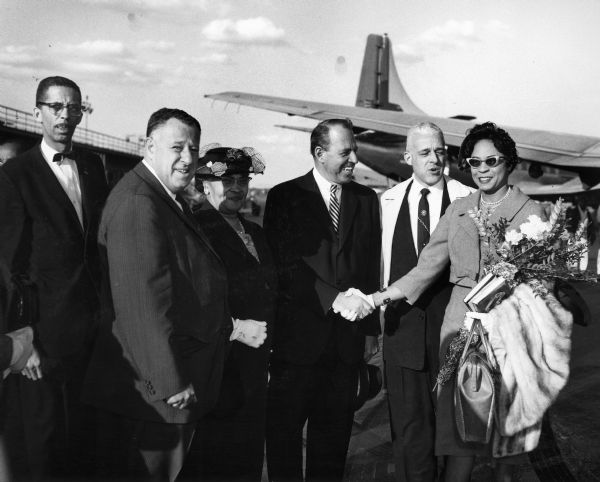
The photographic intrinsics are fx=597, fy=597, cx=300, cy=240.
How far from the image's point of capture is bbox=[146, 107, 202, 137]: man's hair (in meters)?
2.56

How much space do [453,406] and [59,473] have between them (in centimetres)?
189

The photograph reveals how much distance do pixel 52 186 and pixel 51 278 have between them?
0.41m

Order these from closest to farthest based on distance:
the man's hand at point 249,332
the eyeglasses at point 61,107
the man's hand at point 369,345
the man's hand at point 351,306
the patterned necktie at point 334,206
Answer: the eyeglasses at point 61,107
the man's hand at point 249,332
the man's hand at point 351,306
the patterned necktie at point 334,206
the man's hand at point 369,345

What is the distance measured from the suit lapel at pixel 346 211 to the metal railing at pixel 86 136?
3.65 feet

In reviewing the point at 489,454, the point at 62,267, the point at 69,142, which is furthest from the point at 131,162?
the point at 489,454

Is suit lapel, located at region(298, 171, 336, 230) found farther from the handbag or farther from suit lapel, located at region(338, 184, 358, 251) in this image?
the handbag

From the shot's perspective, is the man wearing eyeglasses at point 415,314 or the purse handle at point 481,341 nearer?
the purse handle at point 481,341

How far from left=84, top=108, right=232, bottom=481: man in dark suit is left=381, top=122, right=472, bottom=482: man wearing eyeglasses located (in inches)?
40.3

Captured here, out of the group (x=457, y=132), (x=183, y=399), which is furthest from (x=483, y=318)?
(x=457, y=132)

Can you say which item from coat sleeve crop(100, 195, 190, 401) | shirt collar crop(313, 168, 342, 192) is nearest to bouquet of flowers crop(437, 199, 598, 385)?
shirt collar crop(313, 168, 342, 192)

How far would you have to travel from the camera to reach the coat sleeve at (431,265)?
10.2 ft

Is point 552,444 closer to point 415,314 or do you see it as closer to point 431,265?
point 415,314

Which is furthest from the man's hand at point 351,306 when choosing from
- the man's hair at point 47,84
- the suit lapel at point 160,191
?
the man's hair at point 47,84

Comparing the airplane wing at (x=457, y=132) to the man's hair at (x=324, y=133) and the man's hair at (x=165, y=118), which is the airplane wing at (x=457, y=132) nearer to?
the man's hair at (x=324, y=133)
